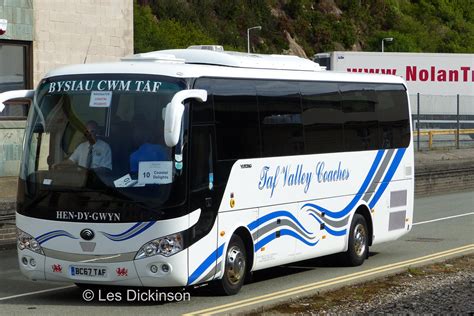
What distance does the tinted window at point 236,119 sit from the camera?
1247 centimetres

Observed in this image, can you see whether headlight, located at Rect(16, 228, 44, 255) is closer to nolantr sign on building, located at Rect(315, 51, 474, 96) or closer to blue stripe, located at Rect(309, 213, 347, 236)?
blue stripe, located at Rect(309, 213, 347, 236)

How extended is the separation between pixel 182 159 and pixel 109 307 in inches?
70.4

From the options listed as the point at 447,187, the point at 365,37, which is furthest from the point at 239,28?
the point at 447,187

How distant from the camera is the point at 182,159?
1162cm

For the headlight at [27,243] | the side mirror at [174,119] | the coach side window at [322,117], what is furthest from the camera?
the coach side window at [322,117]

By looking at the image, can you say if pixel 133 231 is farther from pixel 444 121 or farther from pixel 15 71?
pixel 444 121

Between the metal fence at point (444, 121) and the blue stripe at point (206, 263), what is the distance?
1002 inches

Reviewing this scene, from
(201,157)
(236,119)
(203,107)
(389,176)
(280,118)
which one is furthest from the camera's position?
(389,176)

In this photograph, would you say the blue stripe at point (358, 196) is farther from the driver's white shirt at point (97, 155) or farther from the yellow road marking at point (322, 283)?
the driver's white shirt at point (97, 155)

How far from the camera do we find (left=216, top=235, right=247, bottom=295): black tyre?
40.6 feet

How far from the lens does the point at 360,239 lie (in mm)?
15844

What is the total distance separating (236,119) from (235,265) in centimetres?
172

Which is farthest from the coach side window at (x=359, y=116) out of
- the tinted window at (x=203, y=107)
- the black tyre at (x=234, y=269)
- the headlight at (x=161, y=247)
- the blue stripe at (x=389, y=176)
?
the headlight at (x=161, y=247)

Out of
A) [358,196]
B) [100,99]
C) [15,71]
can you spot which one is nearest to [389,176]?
[358,196]
